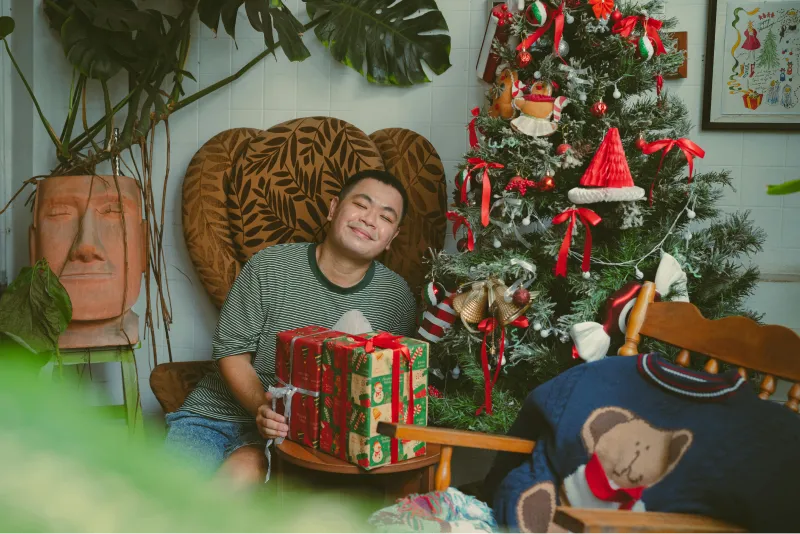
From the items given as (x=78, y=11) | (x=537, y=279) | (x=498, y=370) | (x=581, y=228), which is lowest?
(x=498, y=370)

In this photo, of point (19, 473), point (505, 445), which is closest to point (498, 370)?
point (505, 445)

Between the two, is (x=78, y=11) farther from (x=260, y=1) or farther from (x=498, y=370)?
(x=498, y=370)

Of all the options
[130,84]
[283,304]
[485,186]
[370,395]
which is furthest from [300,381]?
[130,84]

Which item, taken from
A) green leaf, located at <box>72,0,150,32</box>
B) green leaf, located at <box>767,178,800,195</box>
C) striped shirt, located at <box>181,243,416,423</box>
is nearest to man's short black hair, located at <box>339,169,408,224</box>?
striped shirt, located at <box>181,243,416,423</box>

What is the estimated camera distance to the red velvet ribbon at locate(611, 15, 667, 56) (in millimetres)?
1640

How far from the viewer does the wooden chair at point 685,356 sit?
3.30 ft

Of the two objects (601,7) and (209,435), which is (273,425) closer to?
(209,435)

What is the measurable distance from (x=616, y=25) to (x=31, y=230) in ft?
5.58

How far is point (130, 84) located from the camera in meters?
2.41

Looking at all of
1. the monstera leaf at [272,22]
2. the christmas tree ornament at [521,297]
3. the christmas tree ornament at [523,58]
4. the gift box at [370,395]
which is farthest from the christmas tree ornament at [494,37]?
the gift box at [370,395]

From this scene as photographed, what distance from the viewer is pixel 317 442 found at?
5.14 feet

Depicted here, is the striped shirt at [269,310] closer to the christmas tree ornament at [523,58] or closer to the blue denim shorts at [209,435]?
the blue denim shorts at [209,435]

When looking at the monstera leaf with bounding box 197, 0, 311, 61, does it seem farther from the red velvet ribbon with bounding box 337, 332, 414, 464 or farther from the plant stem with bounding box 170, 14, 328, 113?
the red velvet ribbon with bounding box 337, 332, 414, 464

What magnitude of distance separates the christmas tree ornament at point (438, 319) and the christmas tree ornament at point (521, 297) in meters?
0.20
